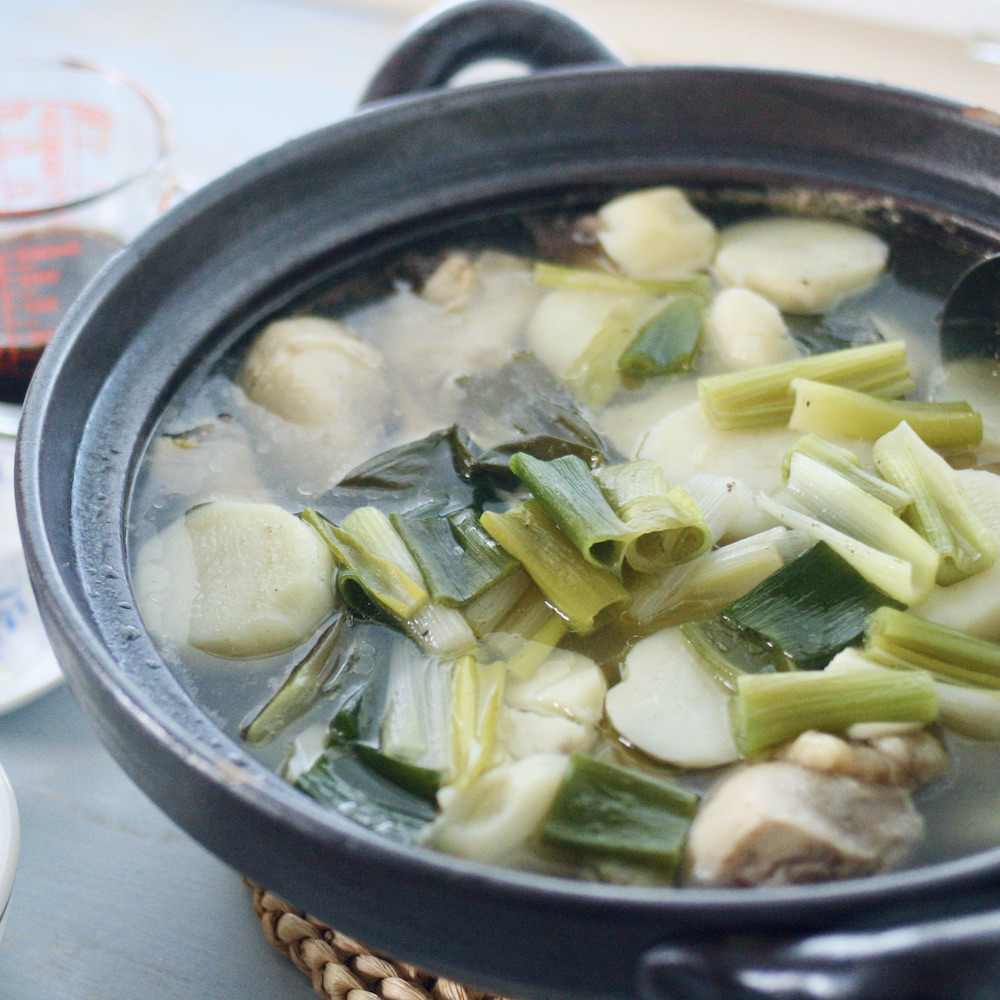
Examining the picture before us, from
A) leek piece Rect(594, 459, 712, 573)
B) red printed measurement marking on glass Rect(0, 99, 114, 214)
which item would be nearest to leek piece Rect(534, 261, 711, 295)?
leek piece Rect(594, 459, 712, 573)

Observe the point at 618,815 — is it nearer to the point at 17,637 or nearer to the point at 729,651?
the point at 729,651

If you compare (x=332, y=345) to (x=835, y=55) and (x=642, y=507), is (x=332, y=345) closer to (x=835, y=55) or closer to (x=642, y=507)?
(x=642, y=507)

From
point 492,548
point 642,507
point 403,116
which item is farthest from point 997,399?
point 403,116

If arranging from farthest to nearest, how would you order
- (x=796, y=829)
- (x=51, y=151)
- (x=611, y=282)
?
(x=51, y=151) < (x=611, y=282) < (x=796, y=829)

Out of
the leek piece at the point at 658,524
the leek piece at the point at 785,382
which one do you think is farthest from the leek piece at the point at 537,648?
the leek piece at the point at 785,382

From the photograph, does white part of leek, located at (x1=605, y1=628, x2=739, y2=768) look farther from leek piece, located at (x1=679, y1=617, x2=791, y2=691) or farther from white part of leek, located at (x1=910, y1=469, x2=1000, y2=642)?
white part of leek, located at (x1=910, y1=469, x2=1000, y2=642)

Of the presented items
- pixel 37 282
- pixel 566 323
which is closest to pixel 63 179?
pixel 37 282

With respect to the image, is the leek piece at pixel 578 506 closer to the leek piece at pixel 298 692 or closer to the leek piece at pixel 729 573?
the leek piece at pixel 729 573
